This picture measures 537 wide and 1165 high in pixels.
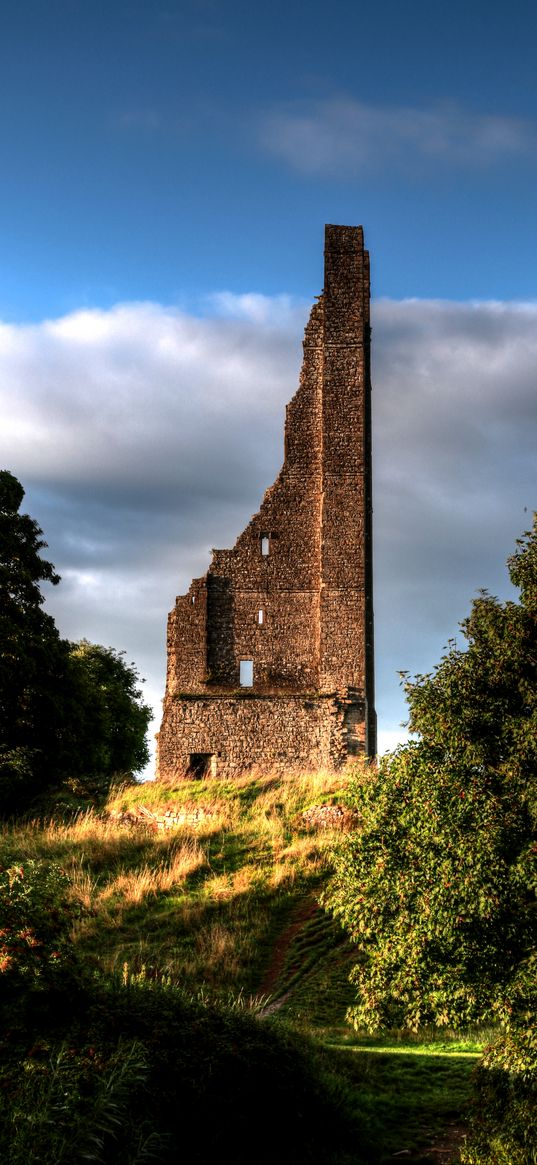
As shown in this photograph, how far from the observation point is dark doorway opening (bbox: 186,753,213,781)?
37062 mm

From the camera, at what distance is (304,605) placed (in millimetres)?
38938

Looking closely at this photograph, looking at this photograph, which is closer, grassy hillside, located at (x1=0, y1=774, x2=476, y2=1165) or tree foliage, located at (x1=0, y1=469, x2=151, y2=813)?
grassy hillside, located at (x1=0, y1=774, x2=476, y2=1165)

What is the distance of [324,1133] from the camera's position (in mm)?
10570

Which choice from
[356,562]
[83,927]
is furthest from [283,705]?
[83,927]

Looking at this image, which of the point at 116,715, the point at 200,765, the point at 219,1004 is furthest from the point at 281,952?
the point at 116,715

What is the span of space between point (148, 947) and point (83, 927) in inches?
64.1

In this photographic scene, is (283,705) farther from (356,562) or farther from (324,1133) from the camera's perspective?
(324,1133)

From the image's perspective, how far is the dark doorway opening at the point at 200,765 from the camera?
3706 cm

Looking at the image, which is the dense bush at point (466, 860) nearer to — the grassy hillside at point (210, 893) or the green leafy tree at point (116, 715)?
the grassy hillside at point (210, 893)

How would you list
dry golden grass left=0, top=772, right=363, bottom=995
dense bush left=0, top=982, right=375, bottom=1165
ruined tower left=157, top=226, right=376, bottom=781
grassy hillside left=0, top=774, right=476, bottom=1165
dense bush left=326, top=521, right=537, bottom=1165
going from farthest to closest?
1. ruined tower left=157, top=226, right=376, bottom=781
2. dry golden grass left=0, top=772, right=363, bottom=995
3. dense bush left=326, top=521, right=537, bottom=1165
4. grassy hillside left=0, top=774, right=476, bottom=1165
5. dense bush left=0, top=982, right=375, bottom=1165

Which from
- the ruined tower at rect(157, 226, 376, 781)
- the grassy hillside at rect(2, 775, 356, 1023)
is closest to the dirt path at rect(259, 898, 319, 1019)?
the grassy hillside at rect(2, 775, 356, 1023)

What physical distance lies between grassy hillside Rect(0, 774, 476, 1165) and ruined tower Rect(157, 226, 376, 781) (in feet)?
25.5

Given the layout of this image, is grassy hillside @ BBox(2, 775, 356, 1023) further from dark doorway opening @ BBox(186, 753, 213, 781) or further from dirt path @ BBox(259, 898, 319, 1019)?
dark doorway opening @ BBox(186, 753, 213, 781)

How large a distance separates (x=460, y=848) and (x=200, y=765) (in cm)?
2610
